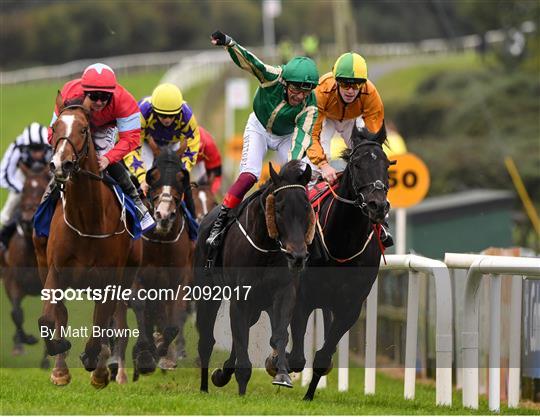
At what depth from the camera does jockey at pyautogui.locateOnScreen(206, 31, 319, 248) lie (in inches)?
388

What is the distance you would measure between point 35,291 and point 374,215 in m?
6.15

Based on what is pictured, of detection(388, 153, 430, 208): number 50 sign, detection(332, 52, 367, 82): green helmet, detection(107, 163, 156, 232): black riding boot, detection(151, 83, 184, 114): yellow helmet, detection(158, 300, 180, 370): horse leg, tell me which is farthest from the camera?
detection(388, 153, 430, 208): number 50 sign

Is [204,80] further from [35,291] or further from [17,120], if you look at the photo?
[35,291]

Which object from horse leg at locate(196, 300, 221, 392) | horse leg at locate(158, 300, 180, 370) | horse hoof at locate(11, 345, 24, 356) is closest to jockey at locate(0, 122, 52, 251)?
horse hoof at locate(11, 345, 24, 356)

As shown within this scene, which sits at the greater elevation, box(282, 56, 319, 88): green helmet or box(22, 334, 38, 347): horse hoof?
box(282, 56, 319, 88): green helmet

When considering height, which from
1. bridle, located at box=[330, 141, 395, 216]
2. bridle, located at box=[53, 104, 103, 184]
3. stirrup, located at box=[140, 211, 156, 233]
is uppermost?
bridle, located at box=[53, 104, 103, 184]

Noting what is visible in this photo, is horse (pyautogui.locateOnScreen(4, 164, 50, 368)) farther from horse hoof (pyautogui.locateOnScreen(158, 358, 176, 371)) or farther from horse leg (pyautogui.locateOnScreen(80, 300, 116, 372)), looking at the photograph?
horse leg (pyautogui.locateOnScreen(80, 300, 116, 372))

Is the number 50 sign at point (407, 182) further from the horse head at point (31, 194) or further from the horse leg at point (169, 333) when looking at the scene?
the horse leg at point (169, 333)

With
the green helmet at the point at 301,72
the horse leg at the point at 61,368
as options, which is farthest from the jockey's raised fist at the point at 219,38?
the horse leg at the point at 61,368

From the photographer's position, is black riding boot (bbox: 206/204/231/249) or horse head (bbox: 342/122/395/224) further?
black riding boot (bbox: 206/204/231/249)

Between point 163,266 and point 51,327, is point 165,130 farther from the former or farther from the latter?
point 51,327

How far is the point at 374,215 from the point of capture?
30.5 ft

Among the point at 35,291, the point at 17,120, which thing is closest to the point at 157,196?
the point at 35,291

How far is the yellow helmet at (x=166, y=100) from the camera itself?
11.8 metres
